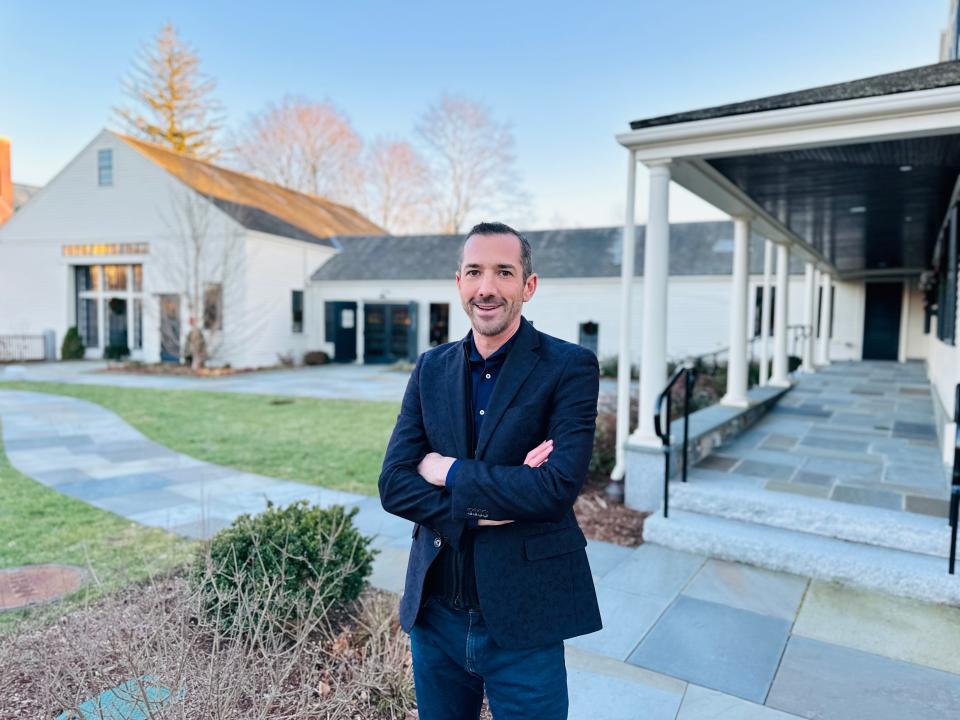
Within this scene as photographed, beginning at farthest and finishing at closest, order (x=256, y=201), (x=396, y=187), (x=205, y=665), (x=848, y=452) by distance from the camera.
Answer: (x=396, y=187), (x=256, y=201), (x=848, y=452), (x=205, y=665)

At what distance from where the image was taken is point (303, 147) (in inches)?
1339

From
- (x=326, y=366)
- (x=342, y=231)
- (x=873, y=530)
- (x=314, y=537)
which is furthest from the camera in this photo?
(x=342, y=231)

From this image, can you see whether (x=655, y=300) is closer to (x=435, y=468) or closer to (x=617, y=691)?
(x=617, y=691)

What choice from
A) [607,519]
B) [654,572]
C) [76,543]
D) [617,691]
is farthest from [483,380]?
[76,543]

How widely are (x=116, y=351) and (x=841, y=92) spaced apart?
66.5 feet

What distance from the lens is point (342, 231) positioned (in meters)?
25.0

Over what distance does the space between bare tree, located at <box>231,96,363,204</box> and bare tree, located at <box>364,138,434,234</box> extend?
112cm

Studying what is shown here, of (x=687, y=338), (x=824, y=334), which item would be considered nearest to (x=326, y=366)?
(x=687, y=338)

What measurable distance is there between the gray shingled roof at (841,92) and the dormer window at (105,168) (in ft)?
61.2

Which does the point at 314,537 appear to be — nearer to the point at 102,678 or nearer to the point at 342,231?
the point at 102,678

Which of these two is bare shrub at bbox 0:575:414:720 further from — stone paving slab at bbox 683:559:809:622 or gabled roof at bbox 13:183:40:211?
gabled roof at bbox 13:183:40:211

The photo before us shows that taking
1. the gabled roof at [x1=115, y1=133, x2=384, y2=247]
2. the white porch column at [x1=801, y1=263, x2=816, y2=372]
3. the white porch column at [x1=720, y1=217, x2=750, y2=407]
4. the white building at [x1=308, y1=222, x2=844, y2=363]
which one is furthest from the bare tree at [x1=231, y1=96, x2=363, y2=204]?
the white porch column at [x1=720, y1=217, x2=750, y2=407]

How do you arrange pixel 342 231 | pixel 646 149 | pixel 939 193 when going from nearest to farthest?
pixel 646 149
pixel 939 193
pixel 342 231

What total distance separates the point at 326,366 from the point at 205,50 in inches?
727
